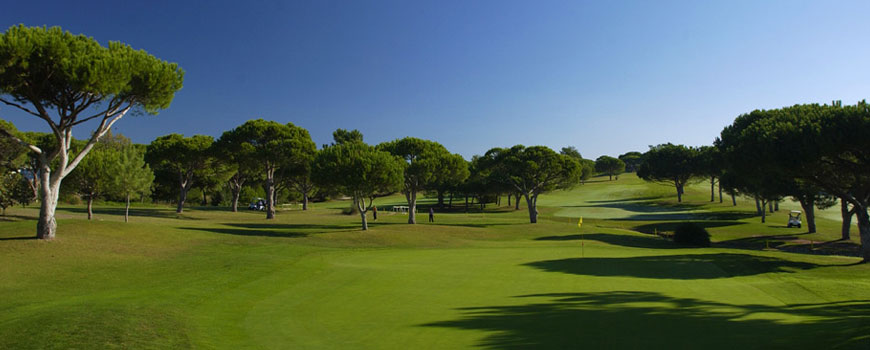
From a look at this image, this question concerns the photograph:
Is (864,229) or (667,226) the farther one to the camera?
(667,226)

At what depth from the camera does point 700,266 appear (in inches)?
856

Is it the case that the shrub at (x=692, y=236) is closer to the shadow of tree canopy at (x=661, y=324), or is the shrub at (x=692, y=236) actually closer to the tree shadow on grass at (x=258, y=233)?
the shadow of tree canopy at (x=661, y=324)

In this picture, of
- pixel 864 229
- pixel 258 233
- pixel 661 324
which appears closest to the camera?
pixel 661 324

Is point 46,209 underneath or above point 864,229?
above

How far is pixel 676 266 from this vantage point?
21578 millimetres

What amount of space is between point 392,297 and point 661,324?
7187 millimetres

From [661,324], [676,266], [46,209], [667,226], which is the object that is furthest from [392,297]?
[667,226]

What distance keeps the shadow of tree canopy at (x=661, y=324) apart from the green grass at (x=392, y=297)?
0.17 feet

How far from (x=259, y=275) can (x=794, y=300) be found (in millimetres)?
17985

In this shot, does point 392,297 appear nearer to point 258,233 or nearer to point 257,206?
→ point 258,233

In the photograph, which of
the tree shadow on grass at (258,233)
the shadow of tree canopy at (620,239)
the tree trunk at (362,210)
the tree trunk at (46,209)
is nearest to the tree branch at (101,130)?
the tree trunk at (46,209)

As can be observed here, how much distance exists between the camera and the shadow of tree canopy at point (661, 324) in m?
8.98

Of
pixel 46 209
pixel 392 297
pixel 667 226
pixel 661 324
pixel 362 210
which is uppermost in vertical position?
pixel 46 209

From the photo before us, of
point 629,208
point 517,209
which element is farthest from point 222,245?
point 629,208
